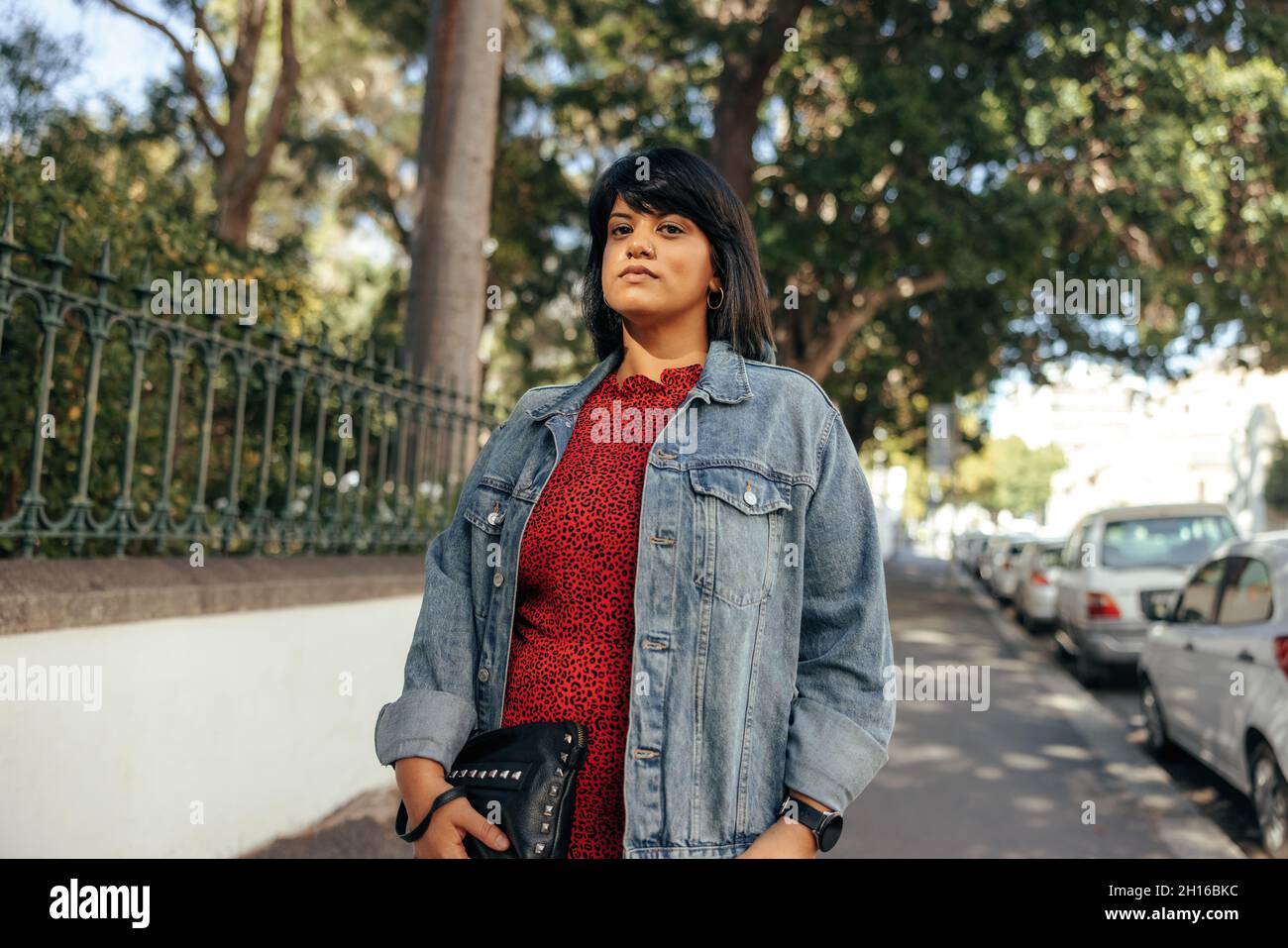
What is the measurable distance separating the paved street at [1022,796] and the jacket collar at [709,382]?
3.22m

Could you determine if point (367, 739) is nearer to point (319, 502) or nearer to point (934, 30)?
point (319, 502)

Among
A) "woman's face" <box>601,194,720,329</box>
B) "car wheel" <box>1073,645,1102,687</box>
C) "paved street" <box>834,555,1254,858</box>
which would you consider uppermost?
"woman's face" <box>601,194,720,329</box>

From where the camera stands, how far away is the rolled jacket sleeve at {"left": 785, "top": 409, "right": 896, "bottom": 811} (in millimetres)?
1815

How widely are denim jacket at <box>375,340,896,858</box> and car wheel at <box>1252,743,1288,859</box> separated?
4290 millimetres

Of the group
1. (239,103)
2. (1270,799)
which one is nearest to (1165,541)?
(1270,799)

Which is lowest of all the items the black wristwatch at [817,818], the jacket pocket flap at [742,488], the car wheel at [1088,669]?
the car wheel at [1088,669]

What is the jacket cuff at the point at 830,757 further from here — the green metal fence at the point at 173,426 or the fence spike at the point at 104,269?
the fence spike at the point at 104,269

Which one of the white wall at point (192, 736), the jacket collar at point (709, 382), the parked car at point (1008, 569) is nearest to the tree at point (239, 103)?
the white wall at point (192, 736)

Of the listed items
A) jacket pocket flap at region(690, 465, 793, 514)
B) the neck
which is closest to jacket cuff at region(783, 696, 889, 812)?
jacket pocket flap at region(690, 465, 793, 514)

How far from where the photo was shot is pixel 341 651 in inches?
212

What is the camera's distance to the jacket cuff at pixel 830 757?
70.8 inches

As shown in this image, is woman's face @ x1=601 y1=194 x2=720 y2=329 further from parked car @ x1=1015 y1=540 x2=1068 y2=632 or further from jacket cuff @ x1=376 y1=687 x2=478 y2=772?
parked car @ x1=1015 y1=540 x2=1068 y2=632
